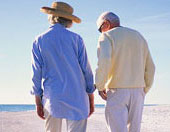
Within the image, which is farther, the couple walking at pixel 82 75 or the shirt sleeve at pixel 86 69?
the shirt sleeve at pixel 86 69

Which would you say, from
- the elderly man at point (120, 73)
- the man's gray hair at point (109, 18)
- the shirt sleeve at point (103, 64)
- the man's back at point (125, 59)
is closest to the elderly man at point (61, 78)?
the shirt sleeve at point (103, 64)

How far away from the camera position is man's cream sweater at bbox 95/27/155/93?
508 cm

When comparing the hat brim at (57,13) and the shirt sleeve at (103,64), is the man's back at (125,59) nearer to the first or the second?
the shirt sleeve at (103,64)

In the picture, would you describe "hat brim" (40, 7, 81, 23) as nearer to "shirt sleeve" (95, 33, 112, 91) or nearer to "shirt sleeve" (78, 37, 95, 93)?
"shirt sleeve" (78, 37, 95, 93)

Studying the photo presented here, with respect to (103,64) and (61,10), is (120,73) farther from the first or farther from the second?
(61,10)

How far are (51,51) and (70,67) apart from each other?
0.88 ft

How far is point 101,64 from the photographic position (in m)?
5.08

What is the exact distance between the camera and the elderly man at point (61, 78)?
176 inches

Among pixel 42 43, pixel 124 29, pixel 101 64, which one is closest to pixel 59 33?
pixel 42 43

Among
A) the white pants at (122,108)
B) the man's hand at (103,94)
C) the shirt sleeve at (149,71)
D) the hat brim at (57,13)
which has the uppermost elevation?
the hat brim at (57,13)

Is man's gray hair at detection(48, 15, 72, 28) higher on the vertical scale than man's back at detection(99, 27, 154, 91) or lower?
higher

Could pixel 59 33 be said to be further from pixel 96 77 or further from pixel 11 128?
pixel 11 128

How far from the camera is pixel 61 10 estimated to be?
Answer: 473cm

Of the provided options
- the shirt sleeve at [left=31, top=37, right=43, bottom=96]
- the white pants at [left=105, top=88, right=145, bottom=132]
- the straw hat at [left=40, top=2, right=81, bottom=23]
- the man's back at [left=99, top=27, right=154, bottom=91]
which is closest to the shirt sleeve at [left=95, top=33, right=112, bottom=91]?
the man's back at [left=99, top=27, right=154, bottom=91]
